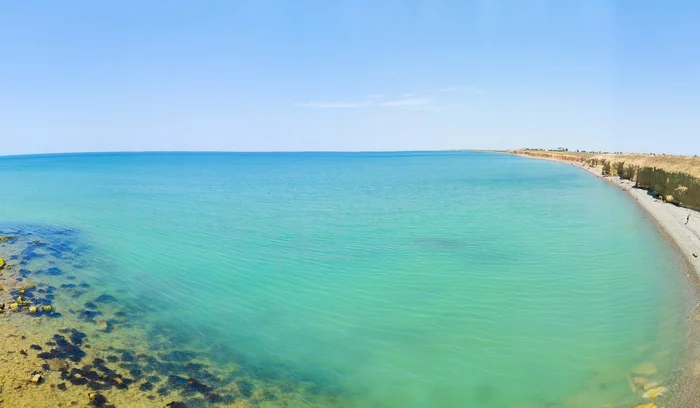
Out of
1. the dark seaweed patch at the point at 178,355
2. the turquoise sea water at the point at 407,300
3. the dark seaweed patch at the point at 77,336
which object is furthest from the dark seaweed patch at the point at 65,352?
the dark seaweed patch at the point at 178,355

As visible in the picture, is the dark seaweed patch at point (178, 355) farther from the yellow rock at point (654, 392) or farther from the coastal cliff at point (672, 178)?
the coastal cliff at point (672, 178)

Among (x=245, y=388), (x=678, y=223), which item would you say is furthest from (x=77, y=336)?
(x=678, y=223)

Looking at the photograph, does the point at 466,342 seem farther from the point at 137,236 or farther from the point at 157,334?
the point at 137,236

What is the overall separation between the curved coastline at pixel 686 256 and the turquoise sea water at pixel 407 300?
51cm

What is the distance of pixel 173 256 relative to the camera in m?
24.6

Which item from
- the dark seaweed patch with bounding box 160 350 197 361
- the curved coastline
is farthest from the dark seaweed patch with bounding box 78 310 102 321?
the curved coastline

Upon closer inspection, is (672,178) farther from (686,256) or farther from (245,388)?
(245,388)

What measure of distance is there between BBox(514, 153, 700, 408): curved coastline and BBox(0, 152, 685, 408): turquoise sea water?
0.51m

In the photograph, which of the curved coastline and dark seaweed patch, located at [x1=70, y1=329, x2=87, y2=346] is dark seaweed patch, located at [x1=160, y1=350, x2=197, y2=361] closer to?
dark seaweed patch, located at [x1=70, y1=329, x2=87, y2=346]

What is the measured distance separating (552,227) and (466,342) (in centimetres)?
2152

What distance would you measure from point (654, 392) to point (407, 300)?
8584 mm

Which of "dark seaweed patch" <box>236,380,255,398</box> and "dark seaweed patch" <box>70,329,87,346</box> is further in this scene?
"dark seaweed patch" <box>70,329,87,346</box>

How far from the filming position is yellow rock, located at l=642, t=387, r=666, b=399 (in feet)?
34.3

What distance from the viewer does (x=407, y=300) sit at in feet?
57.3
